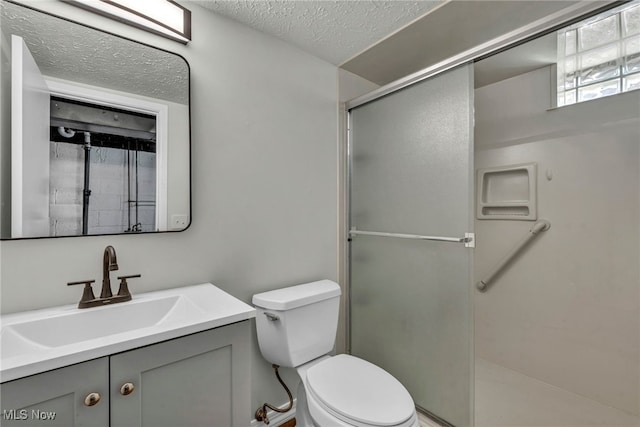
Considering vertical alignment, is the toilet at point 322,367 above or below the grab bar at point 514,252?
below

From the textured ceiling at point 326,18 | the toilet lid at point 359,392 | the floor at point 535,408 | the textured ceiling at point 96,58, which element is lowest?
the floor at point 535,408

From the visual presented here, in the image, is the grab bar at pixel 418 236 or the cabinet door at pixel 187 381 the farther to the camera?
the grab bar at pixel 418 236

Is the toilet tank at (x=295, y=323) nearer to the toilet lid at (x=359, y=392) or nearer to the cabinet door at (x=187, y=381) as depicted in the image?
the toilet lid at (x=359, y=392)

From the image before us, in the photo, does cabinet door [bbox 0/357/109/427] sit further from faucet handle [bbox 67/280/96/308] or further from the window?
the window

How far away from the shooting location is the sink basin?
89 centimetres

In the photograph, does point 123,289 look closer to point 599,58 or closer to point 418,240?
point 418,240

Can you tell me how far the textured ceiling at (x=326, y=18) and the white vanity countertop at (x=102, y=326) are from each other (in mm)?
1318

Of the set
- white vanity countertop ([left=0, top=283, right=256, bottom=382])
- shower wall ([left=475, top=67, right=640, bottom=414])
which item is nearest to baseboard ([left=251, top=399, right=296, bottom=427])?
white vanity countertop ([left=0, top=283, right=256, bottom=382])

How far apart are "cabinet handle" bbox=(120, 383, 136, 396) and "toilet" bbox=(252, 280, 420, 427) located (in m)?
0.66

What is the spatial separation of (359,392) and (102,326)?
3.31 ft

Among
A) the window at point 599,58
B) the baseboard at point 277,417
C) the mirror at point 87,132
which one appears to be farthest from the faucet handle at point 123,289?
the window at point 599,58

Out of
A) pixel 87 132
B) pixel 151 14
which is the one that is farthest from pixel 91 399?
pixel 151 14

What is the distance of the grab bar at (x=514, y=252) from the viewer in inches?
76.4

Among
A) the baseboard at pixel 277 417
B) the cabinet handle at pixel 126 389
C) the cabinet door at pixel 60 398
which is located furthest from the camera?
the baseboard at pixel 277 417
